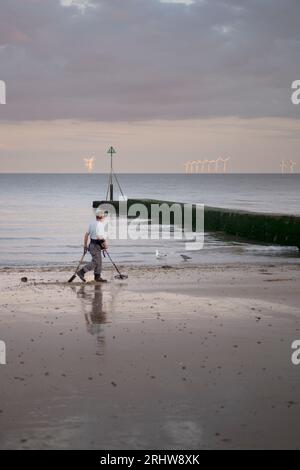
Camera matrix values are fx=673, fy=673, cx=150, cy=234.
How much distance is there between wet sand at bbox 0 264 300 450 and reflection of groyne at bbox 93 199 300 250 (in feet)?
40.2

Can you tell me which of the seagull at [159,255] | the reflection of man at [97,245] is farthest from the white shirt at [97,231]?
the seagull at [159,255]

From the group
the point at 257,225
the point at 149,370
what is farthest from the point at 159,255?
the point at 149,370

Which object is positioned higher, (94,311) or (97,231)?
(97,231)

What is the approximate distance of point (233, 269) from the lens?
1898 cm

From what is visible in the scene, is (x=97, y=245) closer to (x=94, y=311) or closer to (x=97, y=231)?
(x=97, y=231)

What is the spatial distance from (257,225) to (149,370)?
2164 centimetres

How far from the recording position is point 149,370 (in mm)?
7957

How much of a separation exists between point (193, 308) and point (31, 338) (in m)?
3.53

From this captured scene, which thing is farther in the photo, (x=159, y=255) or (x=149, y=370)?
(x=159, y=255)

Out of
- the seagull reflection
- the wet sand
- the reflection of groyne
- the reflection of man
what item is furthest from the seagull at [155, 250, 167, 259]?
the wet sand

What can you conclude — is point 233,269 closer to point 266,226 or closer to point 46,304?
point 46,304

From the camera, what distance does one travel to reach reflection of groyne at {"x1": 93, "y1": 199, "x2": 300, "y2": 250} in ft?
85.7

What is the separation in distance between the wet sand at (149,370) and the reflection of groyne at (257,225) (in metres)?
12.2

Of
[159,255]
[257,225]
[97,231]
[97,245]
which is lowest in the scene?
[159,255]
